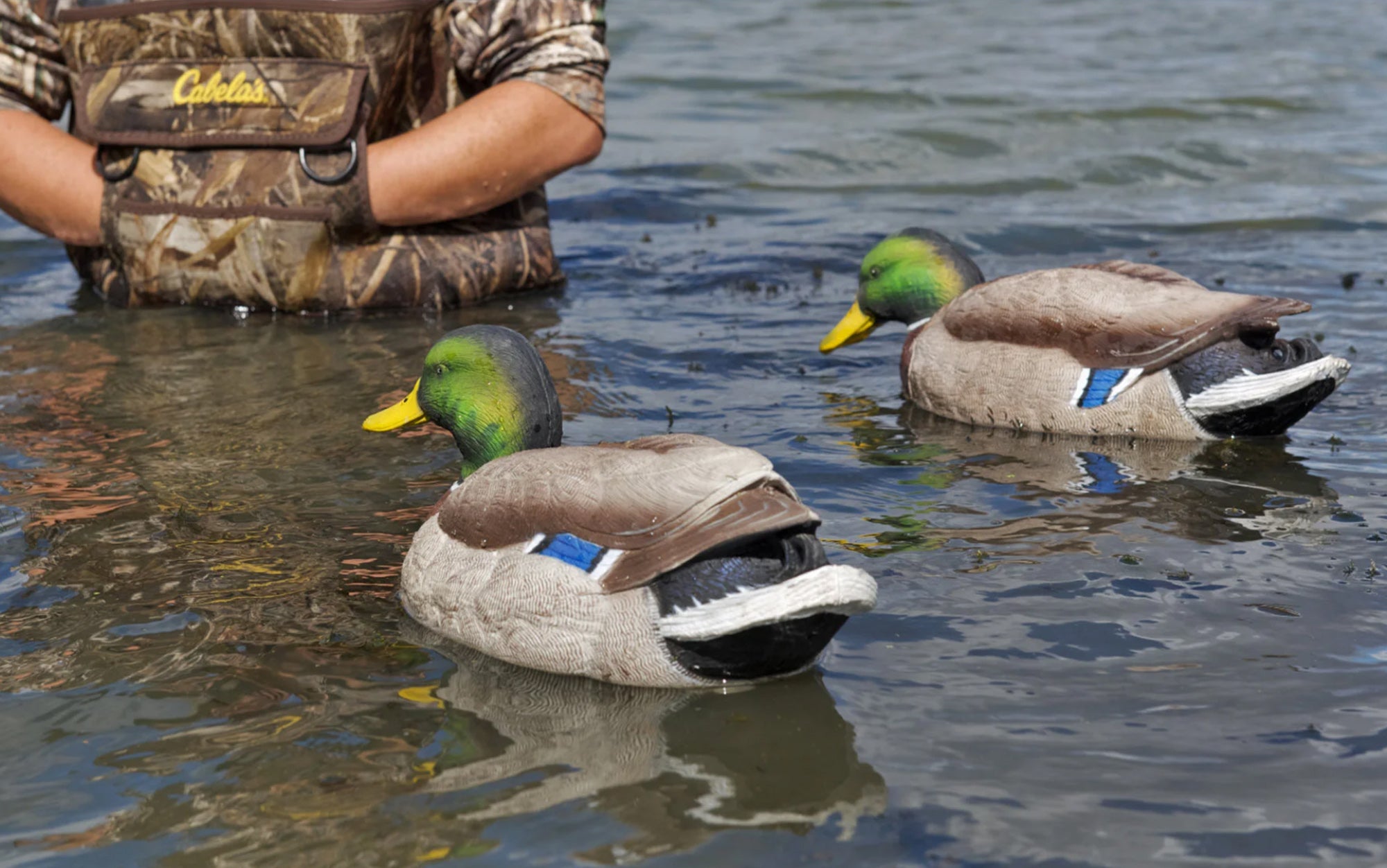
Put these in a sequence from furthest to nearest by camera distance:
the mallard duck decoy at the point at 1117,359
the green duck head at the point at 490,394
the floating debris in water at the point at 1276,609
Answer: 1. the mallard duck decoy at the point at 1117,359
2. the green duck head at the point at 490,394
3. the floating debris in water at the point at 1276,609

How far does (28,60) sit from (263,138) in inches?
53.8

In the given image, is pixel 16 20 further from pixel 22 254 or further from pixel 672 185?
pixel 672 185

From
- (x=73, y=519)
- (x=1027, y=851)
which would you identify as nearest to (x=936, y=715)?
(x=1027, y=851)

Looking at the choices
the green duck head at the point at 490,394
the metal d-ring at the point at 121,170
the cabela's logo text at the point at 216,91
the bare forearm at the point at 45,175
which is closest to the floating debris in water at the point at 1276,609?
the green duck head at the point at 490,394

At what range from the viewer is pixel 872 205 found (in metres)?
11.2

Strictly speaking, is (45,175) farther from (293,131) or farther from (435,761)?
(435,761)

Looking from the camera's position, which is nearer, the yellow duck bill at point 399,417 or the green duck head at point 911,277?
the yellow duck bill at point 399,417

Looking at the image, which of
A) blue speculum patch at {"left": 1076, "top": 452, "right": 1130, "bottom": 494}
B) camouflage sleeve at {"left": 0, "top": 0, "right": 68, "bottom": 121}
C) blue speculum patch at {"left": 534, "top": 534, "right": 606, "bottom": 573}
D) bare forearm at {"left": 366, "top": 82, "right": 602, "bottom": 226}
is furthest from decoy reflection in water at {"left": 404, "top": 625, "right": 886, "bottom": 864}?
camouflage sleeve at {"left": 0, "top": 0, "right": 68, "bottom": 121}

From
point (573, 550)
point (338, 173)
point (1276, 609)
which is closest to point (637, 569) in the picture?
point (573, 550)

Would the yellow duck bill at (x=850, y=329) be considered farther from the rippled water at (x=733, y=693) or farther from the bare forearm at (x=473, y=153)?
the bare forearm at (x=473, y=153)

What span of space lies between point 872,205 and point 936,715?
7.61 m

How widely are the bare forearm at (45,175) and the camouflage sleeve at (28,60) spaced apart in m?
0.14

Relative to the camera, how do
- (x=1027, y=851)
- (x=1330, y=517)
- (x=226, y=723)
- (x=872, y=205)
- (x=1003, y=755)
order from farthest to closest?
(x=872, y=205) → (x=1330, y=517) → (x=226, y=723) → (x=1003, y=755) → (x=1027, y=851)

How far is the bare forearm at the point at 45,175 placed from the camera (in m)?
7.89
